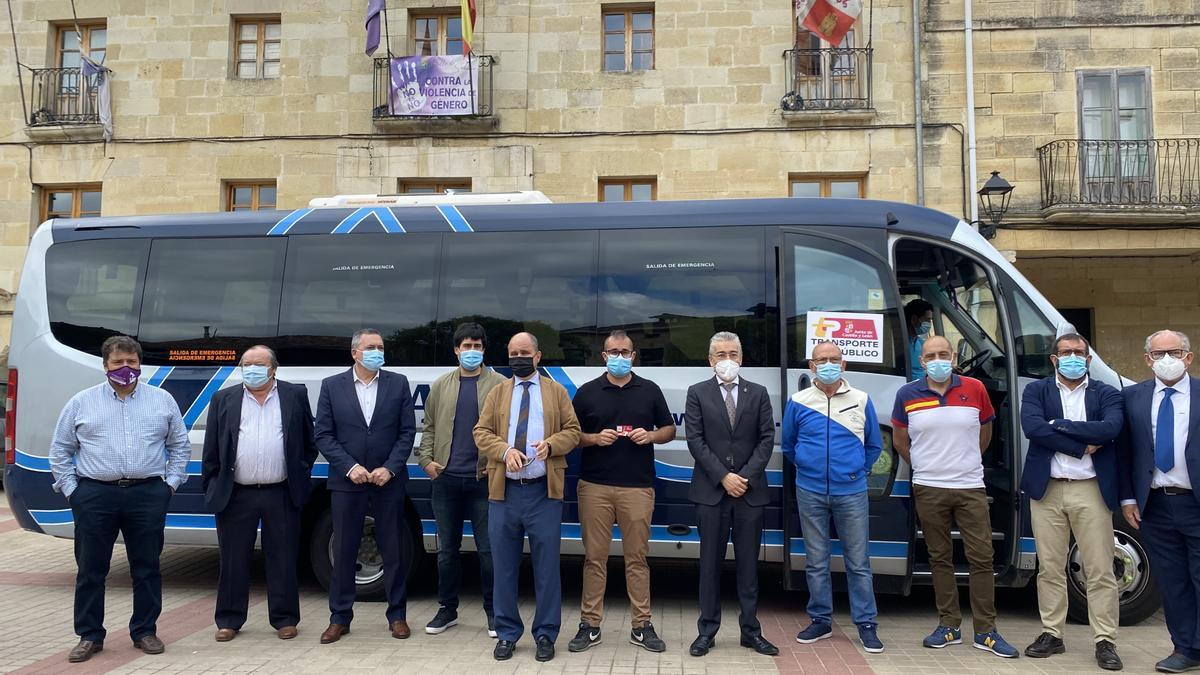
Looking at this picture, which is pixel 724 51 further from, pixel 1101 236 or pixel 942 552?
pixel 942 552

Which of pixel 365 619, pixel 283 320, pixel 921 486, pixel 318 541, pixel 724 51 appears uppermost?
pixel 724 51

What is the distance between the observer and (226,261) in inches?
273

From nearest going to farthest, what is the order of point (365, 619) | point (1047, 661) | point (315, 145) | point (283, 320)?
point (1047, 661)
point (365, 619)
point (283, 320)
point (315, 145)


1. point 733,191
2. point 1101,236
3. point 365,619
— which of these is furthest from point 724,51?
point 365,619

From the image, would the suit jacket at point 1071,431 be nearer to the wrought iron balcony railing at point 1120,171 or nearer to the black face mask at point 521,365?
the black face mask at point 521,365

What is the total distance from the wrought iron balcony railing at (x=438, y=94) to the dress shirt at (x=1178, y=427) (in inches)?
424

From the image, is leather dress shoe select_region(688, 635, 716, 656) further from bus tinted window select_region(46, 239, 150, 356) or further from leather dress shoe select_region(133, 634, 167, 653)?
bus tinted window select_region(46, 239, 150, 356)

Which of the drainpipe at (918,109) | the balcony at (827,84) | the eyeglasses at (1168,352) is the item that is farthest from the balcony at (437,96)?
the eyeglasses at (1168,352)

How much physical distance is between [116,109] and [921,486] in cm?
1455

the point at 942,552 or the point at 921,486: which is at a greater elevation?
the point at 921,486

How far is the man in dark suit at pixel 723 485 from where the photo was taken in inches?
214

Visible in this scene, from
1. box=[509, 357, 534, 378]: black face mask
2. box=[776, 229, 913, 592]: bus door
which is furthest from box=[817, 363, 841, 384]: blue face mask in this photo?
box=[509, 357, 534, 378]: black face mask

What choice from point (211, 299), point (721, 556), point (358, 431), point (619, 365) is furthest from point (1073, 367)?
point (211, 299)

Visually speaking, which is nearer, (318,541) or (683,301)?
(683,301)
